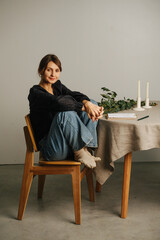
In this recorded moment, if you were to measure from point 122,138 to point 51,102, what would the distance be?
1.92 ft

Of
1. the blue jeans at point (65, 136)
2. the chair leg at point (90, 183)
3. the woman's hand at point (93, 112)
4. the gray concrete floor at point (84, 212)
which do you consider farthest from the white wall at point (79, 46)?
the blue jeans at point (65, 136)

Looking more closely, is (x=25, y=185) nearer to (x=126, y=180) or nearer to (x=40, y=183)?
(x=40, y=183)

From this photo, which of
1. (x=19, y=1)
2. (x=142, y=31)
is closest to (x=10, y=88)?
(x=19, y=1)

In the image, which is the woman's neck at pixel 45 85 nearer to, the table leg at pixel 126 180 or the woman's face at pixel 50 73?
the woman's face at pixel 50 73

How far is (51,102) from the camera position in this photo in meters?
2.47

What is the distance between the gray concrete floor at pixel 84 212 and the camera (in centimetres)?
239

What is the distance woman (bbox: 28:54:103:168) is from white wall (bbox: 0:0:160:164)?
1275 mm

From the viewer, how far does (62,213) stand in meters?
2.73

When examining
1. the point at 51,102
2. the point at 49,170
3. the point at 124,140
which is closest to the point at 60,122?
the point at 51,102

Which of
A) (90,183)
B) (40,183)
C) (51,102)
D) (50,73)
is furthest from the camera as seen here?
(40,183)

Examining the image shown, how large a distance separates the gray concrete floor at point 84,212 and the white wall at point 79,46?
1.06 meters

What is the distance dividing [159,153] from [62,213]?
6.05 feet

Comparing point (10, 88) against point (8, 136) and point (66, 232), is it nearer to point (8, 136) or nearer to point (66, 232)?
point (8, 136)

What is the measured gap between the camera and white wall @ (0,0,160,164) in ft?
12.7
